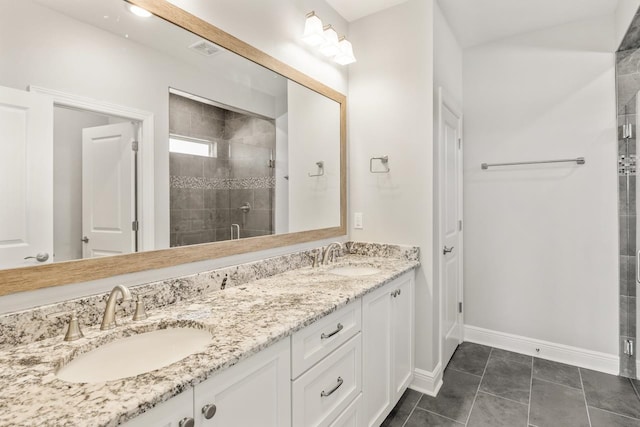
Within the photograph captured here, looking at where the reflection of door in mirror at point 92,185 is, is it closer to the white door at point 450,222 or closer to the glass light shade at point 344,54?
the glass light shade at point 344,54

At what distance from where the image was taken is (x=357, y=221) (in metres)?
2.52

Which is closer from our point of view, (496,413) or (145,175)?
(145,175)

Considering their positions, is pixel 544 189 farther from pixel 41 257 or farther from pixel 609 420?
pixel 41 257

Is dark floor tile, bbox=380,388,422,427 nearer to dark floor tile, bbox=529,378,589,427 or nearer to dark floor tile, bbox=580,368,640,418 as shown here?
dark floor tile, bbox=529,378,589,427

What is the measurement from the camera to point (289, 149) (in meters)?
2.05

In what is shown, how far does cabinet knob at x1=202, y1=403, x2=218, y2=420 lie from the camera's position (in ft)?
2.74

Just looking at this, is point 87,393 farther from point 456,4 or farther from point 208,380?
point 456,4

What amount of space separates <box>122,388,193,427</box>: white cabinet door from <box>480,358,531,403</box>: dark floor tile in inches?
84.1

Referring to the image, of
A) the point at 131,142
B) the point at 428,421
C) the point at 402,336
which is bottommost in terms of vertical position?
the point at 428,421

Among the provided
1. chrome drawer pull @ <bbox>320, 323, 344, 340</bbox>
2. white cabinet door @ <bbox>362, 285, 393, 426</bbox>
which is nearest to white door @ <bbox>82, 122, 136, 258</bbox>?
chrome drawer pull @ <bbox>320, 323, 344, 340</bbox>

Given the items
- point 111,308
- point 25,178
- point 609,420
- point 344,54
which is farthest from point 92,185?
point 609,420

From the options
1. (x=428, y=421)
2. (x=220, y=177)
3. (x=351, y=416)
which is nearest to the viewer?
(x=351, y=416)

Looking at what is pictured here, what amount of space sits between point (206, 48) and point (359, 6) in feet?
4.37

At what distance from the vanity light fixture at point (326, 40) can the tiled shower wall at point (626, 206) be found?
6.41ft
